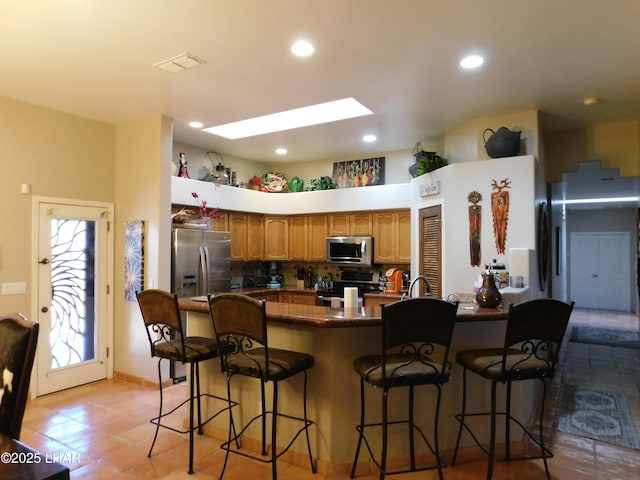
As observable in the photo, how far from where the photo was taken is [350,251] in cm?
612

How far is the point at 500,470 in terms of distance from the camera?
2680mm

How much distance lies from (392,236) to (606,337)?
15.4ft

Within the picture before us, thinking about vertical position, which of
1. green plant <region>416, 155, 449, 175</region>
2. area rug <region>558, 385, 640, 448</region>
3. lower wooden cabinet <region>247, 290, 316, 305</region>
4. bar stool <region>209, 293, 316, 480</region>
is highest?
green plant <region>416, 155, 449, 175</region>

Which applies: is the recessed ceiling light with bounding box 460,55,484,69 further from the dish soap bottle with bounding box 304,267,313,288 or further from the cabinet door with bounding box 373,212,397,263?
the dish soap bottle with bounding box 304,267,313,288

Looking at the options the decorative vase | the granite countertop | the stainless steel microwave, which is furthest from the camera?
the stainless steel microwave

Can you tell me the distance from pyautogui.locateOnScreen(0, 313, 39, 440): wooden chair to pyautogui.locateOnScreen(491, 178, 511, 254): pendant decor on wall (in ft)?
12.8

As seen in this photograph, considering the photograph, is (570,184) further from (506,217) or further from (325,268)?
(325,268)

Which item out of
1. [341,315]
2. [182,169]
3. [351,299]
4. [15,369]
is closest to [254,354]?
[341,315]

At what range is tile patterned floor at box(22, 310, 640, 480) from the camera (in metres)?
2.66

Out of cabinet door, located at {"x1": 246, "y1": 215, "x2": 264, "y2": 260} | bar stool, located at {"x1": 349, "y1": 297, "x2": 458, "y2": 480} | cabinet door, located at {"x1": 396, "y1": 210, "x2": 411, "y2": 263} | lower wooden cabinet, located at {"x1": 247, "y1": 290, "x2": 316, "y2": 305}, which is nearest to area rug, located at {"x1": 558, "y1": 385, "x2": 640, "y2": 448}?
bar stool, located at {"x1": 349, "y1": 297, "x2": 458, "y2": 480}

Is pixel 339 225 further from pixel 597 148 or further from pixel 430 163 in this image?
pixel 597 148

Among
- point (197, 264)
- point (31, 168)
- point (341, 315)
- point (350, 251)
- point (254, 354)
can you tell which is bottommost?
point (254, 354)

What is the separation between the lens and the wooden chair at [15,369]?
4.96 ft

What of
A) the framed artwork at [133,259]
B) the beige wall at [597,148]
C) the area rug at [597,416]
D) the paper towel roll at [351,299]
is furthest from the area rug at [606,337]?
the framed artwork at [133,259]
